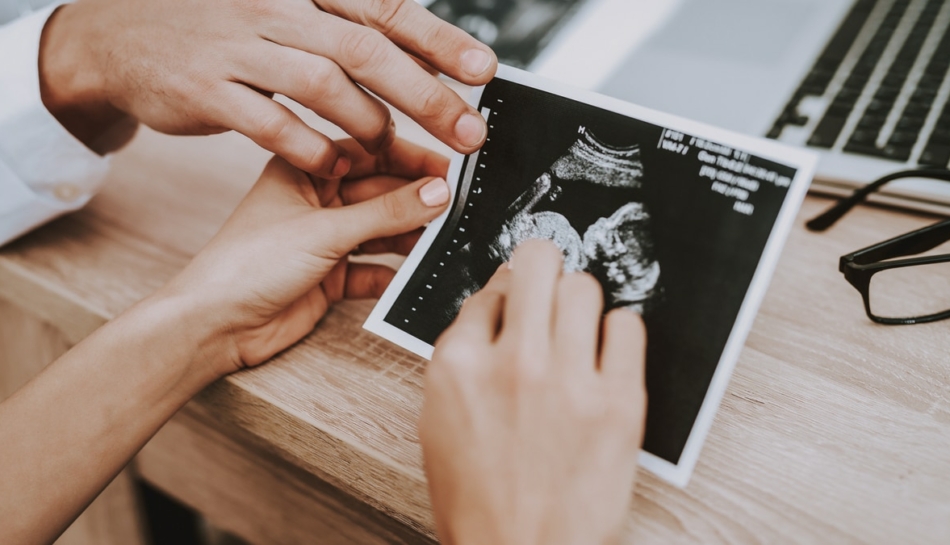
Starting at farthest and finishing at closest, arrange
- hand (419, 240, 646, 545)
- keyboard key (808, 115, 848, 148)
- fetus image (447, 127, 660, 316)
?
keyboard key (808, 115, 848, 148), fetus image (447, 127, 660, 316), hand (419, 240, 646, 545)

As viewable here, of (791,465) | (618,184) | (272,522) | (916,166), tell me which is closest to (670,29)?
(916,166)

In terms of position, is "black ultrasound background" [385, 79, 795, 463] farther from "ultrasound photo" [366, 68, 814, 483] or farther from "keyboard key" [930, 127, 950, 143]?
"keyboard key" [930, 127, 950, 143]

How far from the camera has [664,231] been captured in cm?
45

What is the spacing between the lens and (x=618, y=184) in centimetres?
46

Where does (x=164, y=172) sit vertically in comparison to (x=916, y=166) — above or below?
below

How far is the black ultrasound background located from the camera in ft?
1.37

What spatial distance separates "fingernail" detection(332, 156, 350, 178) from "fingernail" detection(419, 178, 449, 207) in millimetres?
88

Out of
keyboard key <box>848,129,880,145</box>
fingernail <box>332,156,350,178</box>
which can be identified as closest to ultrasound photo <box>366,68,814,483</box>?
fingernail <box>332,156,350,178</box>

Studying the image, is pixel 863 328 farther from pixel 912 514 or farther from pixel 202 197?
pixel 202 197

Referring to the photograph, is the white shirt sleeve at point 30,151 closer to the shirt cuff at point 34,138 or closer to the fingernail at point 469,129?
the shirt cuff at point 34,138

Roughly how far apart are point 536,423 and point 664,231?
19 centimetres

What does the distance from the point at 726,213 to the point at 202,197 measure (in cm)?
59

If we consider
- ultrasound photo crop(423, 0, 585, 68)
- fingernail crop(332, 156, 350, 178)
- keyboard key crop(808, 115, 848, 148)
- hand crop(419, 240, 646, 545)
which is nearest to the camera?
hand crop(419, 240, 646, 545)

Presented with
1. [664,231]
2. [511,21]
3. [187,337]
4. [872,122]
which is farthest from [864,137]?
[187,337]
